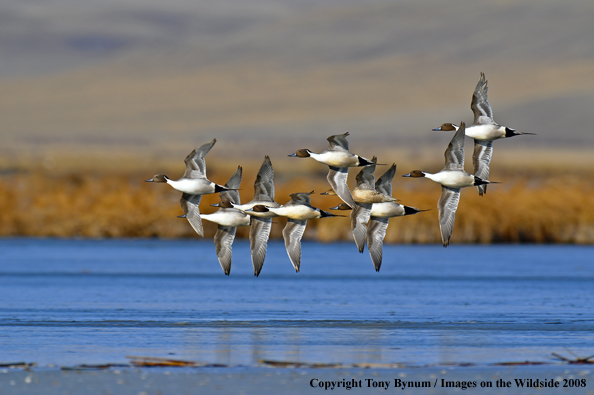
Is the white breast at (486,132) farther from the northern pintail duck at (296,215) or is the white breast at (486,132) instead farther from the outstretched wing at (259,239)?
the outstretched wing at (259,239)

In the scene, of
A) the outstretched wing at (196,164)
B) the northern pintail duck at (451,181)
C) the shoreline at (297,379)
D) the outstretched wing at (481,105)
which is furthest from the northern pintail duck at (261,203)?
the shoreline at (297,379)

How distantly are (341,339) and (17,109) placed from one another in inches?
5486

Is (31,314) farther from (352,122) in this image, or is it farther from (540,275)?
(352,122)

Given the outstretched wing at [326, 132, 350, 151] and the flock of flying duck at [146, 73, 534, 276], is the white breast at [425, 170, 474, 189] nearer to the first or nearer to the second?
the flock of flying duck at [146, 73, 534, 276]

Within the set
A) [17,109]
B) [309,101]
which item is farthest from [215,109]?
[17,109]

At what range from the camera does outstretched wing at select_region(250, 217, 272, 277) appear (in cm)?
1021

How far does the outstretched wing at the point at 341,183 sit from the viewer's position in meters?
9.56

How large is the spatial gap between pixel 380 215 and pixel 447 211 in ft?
2.40

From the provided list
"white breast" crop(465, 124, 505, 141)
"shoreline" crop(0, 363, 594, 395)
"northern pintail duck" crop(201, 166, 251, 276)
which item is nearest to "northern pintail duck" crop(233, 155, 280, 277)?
"northern pintail duck" crop(201, 166, 251, 276)

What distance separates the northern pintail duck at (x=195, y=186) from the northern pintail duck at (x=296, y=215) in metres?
0.47

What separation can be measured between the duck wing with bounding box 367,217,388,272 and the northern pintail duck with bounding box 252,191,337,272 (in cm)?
44

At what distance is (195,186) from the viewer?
33.0 feet

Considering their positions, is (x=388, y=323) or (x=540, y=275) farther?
(x=540, y=275)

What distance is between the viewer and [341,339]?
55.2ft
